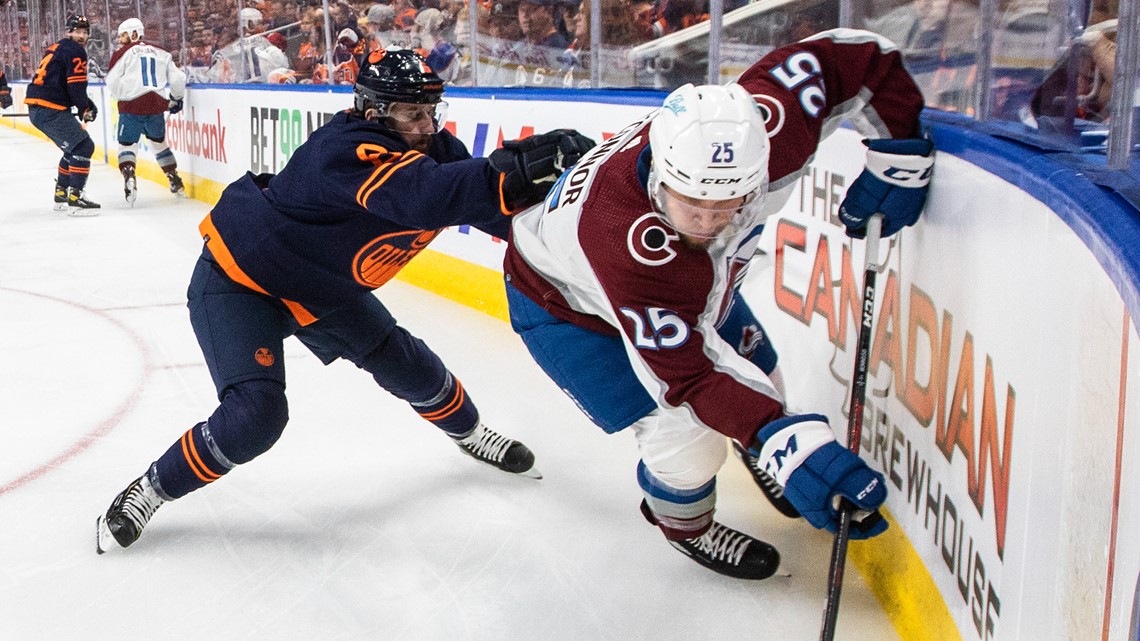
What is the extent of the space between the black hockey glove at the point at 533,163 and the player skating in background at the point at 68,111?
236 inches

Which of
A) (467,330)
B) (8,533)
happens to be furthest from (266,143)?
(8,533)

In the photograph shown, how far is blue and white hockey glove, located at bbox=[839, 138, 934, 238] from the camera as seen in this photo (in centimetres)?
186

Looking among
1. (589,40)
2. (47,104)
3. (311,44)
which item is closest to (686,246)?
(589,40)

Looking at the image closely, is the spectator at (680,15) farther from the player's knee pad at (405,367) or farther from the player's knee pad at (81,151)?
the player's knee pad at (81,151)

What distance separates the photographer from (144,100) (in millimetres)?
7680

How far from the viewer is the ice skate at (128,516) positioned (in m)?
2.29

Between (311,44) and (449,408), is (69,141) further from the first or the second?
(449,408)

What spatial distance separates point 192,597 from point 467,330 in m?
2.08

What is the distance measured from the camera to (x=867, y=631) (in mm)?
1919

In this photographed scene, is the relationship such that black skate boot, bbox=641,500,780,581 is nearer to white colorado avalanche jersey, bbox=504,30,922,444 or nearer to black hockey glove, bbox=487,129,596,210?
white colorado avalanche jersey, bbox=504,30,922,444

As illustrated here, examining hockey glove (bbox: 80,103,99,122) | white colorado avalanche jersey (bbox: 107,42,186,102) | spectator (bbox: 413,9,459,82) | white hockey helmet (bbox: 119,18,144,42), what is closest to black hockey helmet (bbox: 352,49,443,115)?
spectator (bbox: 413,9,459,82)

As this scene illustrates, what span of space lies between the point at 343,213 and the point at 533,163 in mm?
476

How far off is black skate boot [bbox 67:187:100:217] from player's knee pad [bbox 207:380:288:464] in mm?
5571

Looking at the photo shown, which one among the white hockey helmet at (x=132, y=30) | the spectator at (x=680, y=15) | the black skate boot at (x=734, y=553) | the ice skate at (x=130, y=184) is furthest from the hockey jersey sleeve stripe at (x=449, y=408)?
the white hockey helmet at (x=132, y=30)
